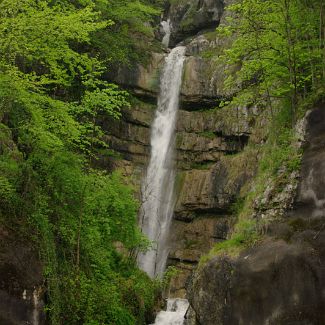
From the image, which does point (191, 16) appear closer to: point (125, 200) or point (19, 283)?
point (125, 200)

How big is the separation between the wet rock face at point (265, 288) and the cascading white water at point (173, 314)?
7.14 metres

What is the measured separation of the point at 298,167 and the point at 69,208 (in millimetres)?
6842

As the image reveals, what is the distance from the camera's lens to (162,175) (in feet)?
93.0

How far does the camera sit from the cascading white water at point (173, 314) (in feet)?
61.1

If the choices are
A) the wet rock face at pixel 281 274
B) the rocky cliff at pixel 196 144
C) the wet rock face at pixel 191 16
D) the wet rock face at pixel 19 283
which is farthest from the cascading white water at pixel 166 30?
the wet rock face at pixel 19 283

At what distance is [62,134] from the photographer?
14.0 metres

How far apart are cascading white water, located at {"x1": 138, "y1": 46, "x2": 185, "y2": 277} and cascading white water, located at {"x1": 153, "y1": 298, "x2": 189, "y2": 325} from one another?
3078 millimetres

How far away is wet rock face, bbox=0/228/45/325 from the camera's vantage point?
10.7 m

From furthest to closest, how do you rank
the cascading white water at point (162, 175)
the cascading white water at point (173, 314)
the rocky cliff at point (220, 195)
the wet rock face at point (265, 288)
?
the cascading white water at point (162, 175) < the cascading white water at point (173, 314) < the rocky cliff at point (220, 195) < the wet rock face at point (265, 288)

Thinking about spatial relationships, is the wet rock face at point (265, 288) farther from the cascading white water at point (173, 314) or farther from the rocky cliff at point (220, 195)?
the cascading white water at point (173, 314)

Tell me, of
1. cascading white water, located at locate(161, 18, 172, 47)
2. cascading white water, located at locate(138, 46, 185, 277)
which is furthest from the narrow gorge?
cascading white water, located at locate(161, 18, 172, 47)

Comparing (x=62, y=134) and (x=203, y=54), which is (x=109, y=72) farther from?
(x=62, y=134)

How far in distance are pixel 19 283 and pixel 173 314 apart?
992cm

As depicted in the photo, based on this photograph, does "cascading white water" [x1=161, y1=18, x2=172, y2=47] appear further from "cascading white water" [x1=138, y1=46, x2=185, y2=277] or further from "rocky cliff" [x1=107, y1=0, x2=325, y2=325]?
"cascading white water" [x1=138, y1=46, x2=185, y2=277]
